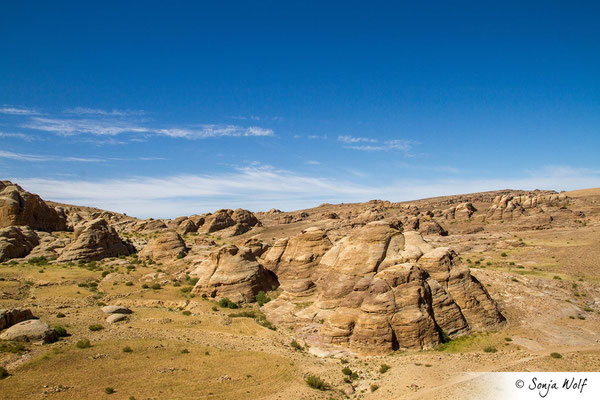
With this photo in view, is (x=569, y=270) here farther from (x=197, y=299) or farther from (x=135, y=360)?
(x=135, y=360)

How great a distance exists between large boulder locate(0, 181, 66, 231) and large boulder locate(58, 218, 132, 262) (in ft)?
85.7

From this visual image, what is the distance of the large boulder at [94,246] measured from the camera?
174ft

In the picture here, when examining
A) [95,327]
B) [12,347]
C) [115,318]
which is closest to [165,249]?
[115,318]

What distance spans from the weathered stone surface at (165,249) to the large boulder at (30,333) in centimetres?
3435

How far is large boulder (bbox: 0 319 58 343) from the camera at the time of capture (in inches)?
867

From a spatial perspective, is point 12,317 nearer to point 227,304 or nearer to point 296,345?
point 227,304

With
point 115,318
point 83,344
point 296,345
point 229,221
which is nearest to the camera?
point 83,344

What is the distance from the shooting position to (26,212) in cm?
7450

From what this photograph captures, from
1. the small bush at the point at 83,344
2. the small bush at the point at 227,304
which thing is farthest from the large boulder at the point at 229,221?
the small bush at the point at 83,344

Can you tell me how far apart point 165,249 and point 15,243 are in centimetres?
2224

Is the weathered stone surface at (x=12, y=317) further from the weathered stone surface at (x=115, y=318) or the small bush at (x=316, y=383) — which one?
the small bush at (x=316, y=383)

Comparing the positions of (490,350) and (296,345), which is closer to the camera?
(490,350)

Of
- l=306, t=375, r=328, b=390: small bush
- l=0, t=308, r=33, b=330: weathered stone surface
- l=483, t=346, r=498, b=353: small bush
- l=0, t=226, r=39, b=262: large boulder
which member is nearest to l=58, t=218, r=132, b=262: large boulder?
l=0, t=226, r=39, b=262: large boulder

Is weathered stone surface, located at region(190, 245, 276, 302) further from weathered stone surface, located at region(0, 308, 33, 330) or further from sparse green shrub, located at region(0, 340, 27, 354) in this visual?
sparse green shrub, located at region(0, 340, 27, 354)
